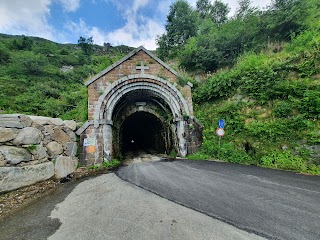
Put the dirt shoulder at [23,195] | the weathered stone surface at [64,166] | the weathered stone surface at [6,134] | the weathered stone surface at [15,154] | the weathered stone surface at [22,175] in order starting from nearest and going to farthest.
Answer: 1. the dirt shoulder at [23,195]
2. the weathered stone surface at [22,175]
3. the weathered stone surface at [15,154]
4. the weathered stone surface at [6,134]
5. the weathered stone surface at [64,166]

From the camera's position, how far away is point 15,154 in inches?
211

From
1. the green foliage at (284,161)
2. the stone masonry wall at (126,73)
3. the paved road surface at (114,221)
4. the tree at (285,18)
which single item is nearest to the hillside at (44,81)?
the stone masonry wall at (126,73)

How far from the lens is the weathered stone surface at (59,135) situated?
7.61 meters

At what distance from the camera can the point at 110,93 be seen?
1102 centimetres

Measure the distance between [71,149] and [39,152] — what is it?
90.6 inches

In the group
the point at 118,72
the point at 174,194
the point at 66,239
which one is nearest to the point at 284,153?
the point at 174,194

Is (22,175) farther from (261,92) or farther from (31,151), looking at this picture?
(261,92)

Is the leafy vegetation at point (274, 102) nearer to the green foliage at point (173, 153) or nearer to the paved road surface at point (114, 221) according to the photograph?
the green foliage at point (173, 153)

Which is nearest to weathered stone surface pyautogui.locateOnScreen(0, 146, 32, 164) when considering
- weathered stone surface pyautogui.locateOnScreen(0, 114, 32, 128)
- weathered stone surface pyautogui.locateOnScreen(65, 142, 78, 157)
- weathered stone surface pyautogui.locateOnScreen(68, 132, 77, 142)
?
weathered stone surface pyautogui.locateOnScreen(0, 114, 32, 128)

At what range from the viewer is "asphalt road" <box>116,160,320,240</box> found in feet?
9.93

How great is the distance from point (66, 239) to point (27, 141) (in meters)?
4.34

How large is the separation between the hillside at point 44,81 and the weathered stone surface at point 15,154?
5296mm

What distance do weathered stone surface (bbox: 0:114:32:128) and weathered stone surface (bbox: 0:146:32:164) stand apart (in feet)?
2.43

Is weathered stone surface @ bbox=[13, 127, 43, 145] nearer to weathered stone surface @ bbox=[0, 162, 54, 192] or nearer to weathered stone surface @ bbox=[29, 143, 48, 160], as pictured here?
weathered stone surface @ bbox=[29, 143, 48, 160]
